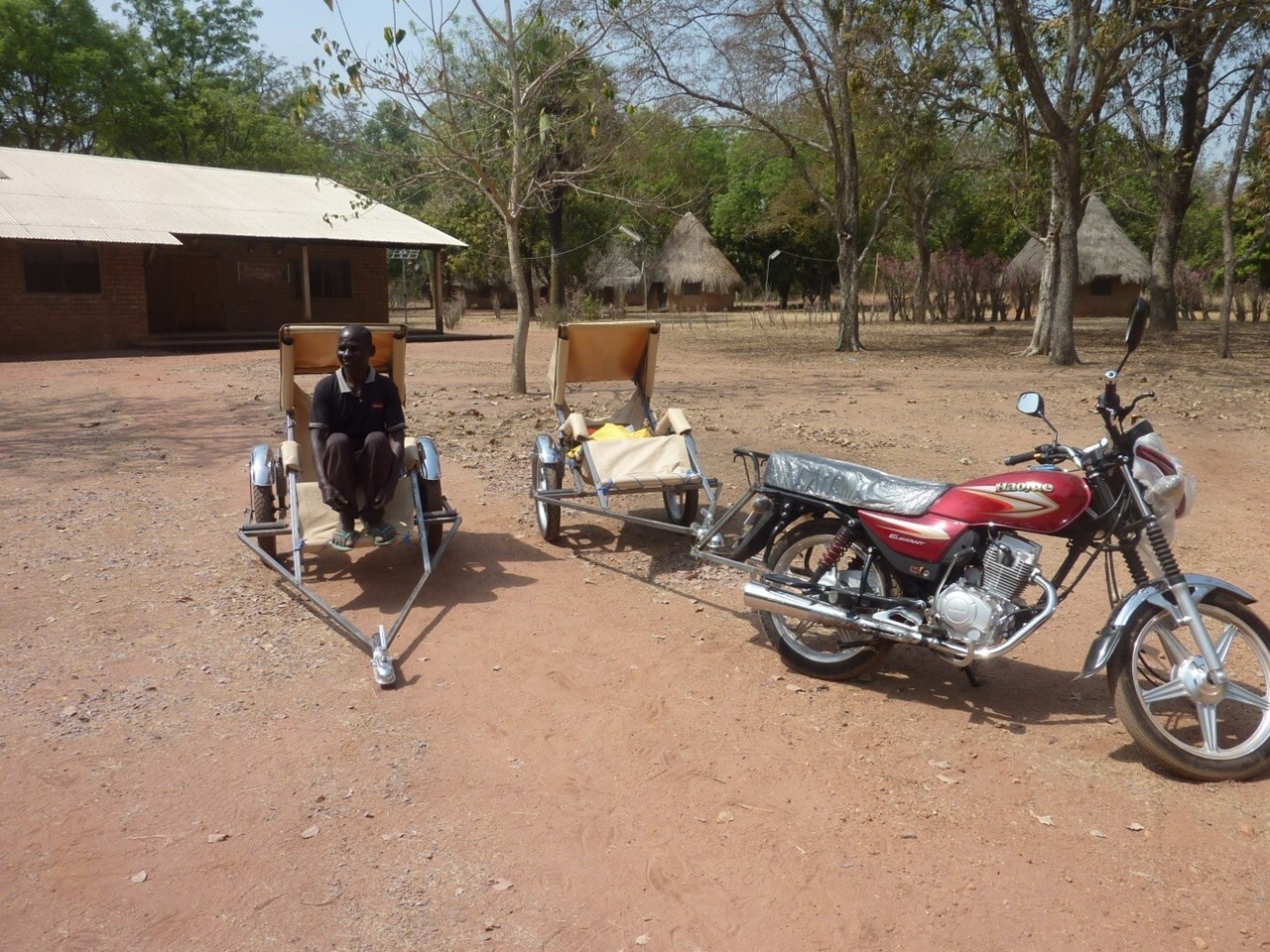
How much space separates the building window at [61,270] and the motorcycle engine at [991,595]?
22.2 meters

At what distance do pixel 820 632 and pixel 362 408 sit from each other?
9.33ft

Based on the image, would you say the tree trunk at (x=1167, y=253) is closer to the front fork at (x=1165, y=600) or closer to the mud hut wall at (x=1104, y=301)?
the mud hut wall at (x=1104, y=301)

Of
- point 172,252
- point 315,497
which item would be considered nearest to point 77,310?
point 172,252

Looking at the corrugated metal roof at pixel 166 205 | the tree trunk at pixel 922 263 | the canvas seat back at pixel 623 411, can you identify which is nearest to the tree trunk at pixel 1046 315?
the tree trunk at pixel 922 263

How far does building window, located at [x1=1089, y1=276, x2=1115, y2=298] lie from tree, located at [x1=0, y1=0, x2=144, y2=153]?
3511 cm

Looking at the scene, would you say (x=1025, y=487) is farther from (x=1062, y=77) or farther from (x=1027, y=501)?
(x=1062, y=77)

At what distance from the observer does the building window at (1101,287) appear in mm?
36438

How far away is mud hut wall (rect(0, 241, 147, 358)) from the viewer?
21141 millimetres

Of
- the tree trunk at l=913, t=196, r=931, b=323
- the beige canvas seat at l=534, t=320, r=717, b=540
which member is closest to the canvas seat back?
the beige canvas seat at l=534, t=320, r=717, b=540

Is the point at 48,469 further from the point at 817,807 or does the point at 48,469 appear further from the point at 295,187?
the point at 295,187

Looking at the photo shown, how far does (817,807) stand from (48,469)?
7.75 m

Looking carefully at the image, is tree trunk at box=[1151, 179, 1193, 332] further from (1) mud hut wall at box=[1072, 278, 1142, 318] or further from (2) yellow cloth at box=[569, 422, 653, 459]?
(2) yellow cloth at box=[569, 422, 653, 459]

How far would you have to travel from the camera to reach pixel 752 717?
4320 millimetres

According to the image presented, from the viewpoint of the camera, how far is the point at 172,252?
2533 cm
